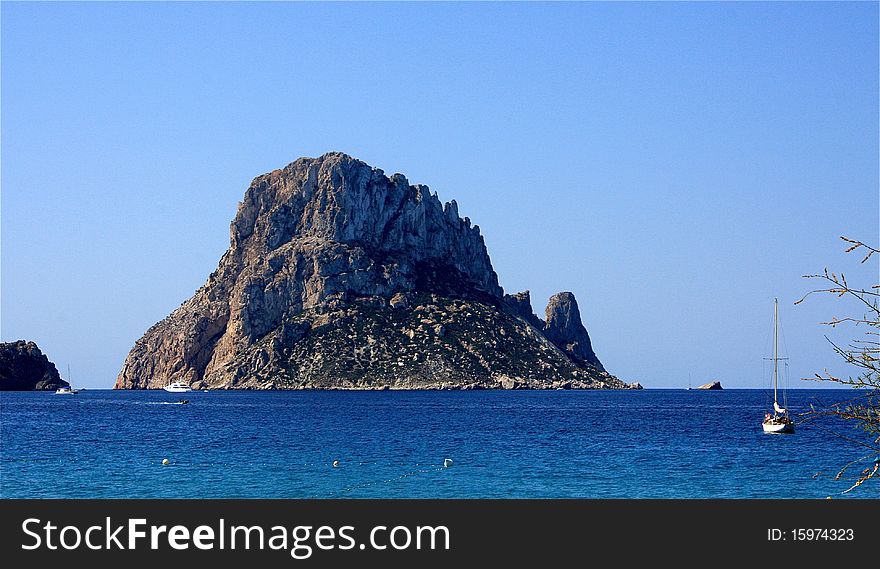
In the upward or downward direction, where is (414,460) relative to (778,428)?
upward

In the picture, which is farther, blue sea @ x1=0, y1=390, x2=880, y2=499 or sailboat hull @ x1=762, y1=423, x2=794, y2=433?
sailboat hull @ x1=762, y1=423, x2=794, y2=433

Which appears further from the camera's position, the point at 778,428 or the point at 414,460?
the point at 778,428

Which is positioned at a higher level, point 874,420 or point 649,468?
point 874,420

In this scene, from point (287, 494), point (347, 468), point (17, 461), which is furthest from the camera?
point (17, 461)

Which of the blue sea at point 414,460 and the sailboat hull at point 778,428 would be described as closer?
the blue sea at point 414,460
